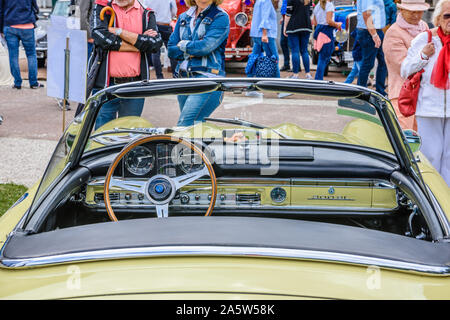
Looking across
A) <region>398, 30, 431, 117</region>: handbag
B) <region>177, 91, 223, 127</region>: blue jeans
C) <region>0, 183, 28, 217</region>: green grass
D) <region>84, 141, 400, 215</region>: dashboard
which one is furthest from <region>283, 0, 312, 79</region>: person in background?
<region>84, 141, 400, 215</region>: dashboard

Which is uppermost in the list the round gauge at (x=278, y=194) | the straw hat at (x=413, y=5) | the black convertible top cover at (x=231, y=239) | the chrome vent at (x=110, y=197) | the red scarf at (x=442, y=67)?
the straw hat at (x=413, y=5)

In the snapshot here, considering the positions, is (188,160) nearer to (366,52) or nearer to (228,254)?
(228,254)

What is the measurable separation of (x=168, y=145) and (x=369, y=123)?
1.10 meters

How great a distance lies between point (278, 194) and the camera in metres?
3.19

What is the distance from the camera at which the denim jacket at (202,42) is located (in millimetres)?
5602

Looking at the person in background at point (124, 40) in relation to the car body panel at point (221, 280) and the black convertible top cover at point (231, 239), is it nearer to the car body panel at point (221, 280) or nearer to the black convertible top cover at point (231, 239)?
the black convertible top cover at point (231, 239)

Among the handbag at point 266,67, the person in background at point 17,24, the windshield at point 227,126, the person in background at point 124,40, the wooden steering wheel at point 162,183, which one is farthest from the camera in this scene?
→ the person in background at point 17,24

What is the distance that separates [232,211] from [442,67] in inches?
100

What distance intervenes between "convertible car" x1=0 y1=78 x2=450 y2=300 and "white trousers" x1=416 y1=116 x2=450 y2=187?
4.55ft

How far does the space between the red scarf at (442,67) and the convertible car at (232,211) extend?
1304mm

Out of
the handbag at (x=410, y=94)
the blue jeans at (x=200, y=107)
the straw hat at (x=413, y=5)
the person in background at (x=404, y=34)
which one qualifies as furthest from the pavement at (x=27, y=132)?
the straw hat at (x=413, y=5)

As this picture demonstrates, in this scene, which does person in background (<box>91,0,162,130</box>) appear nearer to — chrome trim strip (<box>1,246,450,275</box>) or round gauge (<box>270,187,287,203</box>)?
round gauge (<box>270,187,287,203</box>)

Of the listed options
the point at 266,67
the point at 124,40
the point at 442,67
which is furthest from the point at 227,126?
the point at 266,67
